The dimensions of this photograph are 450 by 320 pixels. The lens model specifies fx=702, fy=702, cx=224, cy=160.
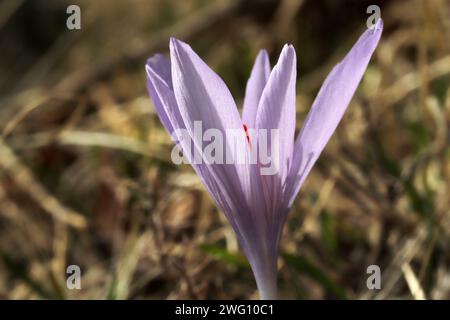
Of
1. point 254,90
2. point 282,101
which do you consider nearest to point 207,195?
point 254,90

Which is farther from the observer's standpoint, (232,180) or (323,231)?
(323,231)

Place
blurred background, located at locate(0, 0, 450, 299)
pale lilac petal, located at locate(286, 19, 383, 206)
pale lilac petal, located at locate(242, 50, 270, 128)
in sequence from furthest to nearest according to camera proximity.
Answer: blurred background, located at locate(0, 0, 450, 299) → pale lilac petal, located at locate(242, 50, 270, 128) → pale lilac petal, located at locate(286, 19, 383, 206)

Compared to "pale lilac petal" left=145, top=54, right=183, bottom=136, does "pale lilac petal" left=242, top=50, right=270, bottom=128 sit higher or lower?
higher

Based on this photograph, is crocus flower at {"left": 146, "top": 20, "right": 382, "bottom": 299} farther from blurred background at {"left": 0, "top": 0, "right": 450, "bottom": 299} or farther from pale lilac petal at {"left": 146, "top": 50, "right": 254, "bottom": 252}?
blurred background at {"left": 0, "top": 0, "right": 450, "bottom": 299}

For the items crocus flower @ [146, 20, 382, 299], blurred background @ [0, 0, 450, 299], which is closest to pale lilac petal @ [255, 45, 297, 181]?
crocus flower @ [146, 20, 382, 299]

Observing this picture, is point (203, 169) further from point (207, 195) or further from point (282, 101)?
point (207, 195)

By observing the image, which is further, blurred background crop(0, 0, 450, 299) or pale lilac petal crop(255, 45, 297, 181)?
blurred background crop(0, 0, 450, 299)

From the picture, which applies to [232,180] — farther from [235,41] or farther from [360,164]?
[235,41]
